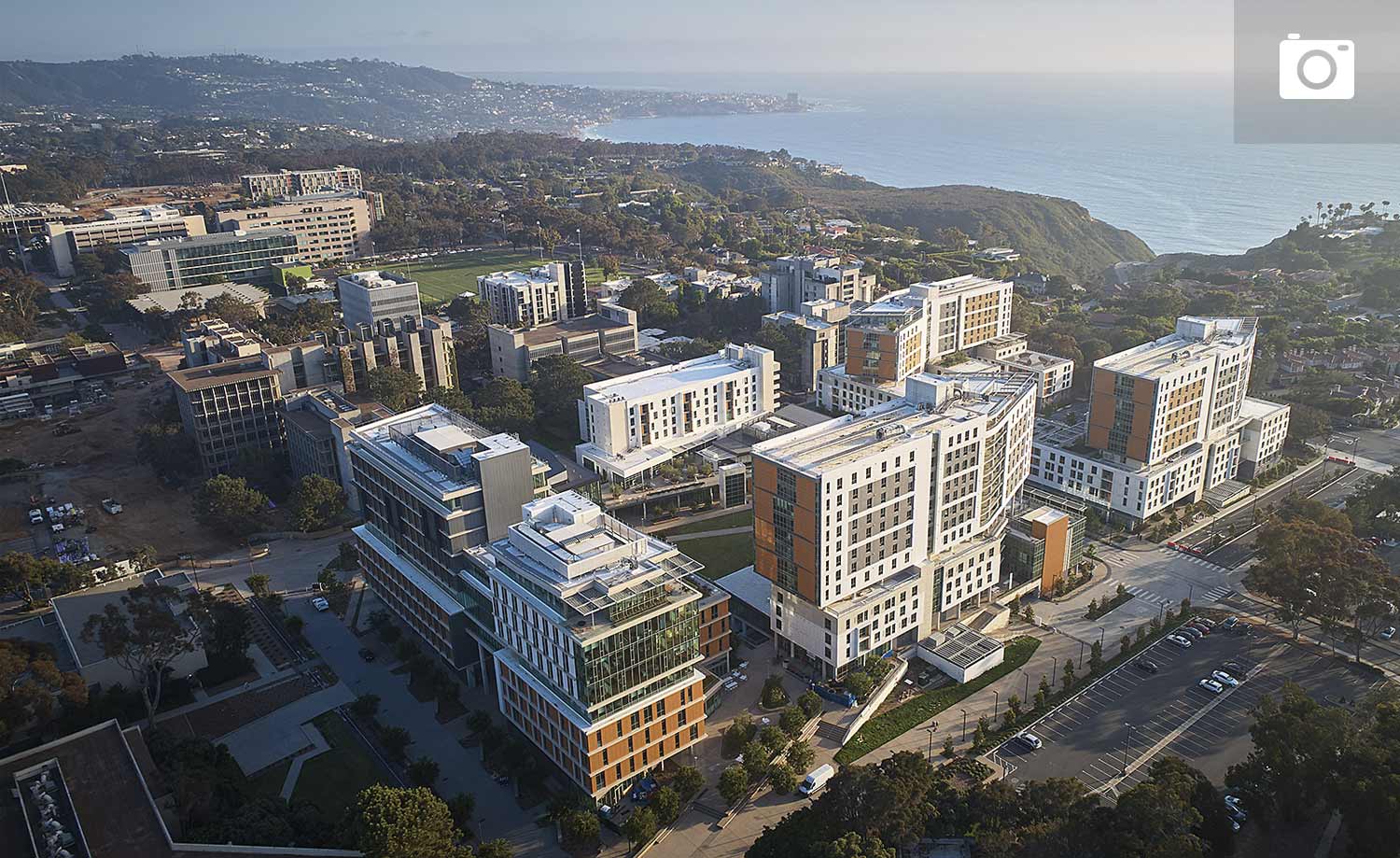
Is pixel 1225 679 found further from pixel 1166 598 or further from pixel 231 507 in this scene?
pixel 231 507

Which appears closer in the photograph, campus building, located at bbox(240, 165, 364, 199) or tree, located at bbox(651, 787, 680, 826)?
tree, located at bbox(651, 787, 680, 826)

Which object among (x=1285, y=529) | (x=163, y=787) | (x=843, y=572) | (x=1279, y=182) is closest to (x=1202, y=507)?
(x=1285, y=529)

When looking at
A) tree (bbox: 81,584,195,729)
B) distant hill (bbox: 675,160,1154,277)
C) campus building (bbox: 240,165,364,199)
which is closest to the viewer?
tree (bbox: 81,584,195,729)

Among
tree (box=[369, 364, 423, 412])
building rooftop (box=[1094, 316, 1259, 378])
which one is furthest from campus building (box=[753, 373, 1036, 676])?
tree (box=[369, 364, 423, 412])

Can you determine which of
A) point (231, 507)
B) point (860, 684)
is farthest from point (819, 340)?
point (231, 507)

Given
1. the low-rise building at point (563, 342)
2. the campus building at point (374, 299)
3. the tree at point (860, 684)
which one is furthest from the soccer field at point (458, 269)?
the tree at point (860, 684)

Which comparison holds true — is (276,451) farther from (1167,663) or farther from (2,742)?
(1167,663)

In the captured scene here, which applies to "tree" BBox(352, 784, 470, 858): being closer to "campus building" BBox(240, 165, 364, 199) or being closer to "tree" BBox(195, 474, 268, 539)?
"tree" BBox(195, 474, 268, 539)
